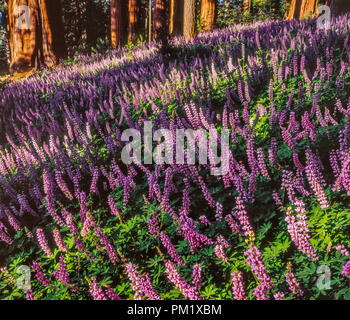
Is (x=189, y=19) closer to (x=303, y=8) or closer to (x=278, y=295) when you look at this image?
(x=303, y=8)

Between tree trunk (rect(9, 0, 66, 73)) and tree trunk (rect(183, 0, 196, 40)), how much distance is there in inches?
216

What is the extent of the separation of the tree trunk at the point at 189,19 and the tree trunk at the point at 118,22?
5394 mm

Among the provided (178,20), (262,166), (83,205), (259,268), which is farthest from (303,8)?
(259,268)

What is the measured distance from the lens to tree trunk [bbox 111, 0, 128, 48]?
13844 mm

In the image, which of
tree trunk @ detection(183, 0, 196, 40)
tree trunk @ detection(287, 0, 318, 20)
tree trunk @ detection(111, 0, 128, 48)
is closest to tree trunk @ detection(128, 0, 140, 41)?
tree trunk @ detection(111, 0, 128, 48)

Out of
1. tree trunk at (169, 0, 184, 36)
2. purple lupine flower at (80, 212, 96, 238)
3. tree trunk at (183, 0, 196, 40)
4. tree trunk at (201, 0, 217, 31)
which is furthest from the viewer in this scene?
tree trunk at (201, 0, 217, 31)

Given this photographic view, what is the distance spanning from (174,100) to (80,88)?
308cm

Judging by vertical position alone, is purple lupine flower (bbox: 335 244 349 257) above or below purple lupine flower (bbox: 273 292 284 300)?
above

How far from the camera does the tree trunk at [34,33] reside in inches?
409

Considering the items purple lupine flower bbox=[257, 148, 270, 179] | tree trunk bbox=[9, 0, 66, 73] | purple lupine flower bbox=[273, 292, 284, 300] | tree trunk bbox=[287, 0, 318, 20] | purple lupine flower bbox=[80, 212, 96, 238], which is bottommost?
purple lupine flower bbox=[80, 212, 96, 238]

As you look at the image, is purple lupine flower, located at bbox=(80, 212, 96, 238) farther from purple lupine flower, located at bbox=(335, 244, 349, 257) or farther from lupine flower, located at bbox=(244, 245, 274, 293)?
purple lupine flower, located at bbox=(335, 244, 349, 257)

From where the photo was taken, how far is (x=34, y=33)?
1060 cm

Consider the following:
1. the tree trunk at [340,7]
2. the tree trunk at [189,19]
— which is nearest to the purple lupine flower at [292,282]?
the tree trunk at [340,7]
